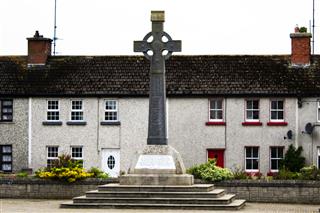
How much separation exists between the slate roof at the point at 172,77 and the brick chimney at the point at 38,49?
17.0 inches

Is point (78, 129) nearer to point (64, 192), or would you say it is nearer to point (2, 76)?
point (2, 76)

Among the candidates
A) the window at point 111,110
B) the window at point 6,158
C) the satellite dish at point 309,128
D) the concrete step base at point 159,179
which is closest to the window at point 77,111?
the window at point 111,110

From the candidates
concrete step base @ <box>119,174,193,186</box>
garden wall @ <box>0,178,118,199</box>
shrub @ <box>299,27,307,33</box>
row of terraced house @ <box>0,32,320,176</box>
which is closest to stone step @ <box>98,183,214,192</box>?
concrete step base @ <box>119,174,193,186</box>

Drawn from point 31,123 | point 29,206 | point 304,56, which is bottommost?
point 29,206

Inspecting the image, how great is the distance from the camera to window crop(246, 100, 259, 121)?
56.9 m

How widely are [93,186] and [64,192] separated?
133cm

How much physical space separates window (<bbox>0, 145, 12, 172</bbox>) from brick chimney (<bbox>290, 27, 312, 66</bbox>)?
16925mm

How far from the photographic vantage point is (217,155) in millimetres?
56875

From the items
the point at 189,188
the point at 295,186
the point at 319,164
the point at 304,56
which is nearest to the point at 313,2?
the point at 304,56

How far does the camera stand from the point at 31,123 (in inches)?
2287

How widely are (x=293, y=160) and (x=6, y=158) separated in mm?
16242

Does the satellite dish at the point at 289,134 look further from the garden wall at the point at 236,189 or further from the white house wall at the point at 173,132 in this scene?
the garden wall at the point at 236,189

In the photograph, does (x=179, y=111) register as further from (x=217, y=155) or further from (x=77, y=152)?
(x=77, y=152)

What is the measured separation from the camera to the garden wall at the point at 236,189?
4306 centimetres
